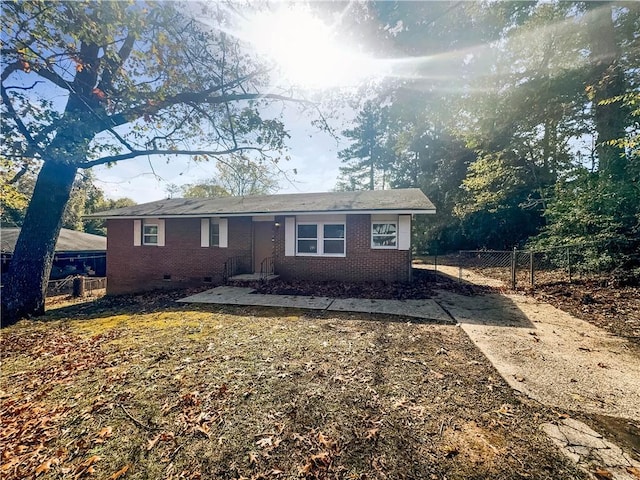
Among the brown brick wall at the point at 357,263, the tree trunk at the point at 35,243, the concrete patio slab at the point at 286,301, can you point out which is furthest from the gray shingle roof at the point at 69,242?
the brown brick wall at the point at 357,263

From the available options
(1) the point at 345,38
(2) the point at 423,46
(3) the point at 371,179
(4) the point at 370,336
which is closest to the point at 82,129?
(4) the point at 370,336

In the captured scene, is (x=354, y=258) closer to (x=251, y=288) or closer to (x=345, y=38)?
(x=251, y=288)

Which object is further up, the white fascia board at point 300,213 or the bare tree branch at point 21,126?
the bare tree branch at point 21,126

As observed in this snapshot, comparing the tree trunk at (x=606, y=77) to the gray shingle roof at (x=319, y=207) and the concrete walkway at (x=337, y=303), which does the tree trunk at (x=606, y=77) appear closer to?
the gray shingle roof at (x=319, y=207)

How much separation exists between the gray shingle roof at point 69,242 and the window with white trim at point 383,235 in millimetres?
21526

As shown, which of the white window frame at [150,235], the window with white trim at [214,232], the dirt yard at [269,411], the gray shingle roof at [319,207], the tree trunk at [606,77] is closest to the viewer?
the dirt yard at [269,411]

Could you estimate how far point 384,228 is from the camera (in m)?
9.77

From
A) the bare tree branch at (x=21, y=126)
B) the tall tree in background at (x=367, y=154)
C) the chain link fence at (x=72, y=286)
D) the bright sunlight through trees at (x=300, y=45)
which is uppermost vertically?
the tall tree in background at (x=367, y=154)

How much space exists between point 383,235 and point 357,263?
4.54 feet

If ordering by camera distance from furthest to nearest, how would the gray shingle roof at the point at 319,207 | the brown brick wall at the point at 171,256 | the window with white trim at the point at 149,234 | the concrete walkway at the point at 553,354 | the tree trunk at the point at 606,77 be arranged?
the window with white trim at the point at 149,234
the brown brick wall at the point at 171,256
the tree trunk at the point at 606,77
the gray shingle roof at the point at 319,207
the concrete walkway at the point at 553,354

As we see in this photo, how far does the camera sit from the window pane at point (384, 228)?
9656mm

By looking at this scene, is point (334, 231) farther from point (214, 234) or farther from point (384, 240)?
point (214, 234)

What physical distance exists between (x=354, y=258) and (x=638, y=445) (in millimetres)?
7833

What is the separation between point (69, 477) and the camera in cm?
211
